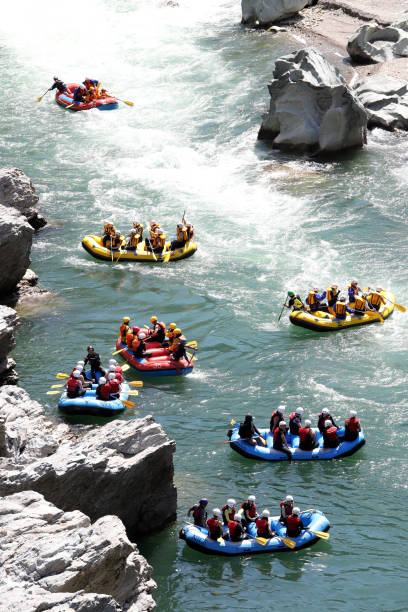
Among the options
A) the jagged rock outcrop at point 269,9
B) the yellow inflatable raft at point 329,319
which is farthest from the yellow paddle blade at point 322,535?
the jagged rock outcrop at point 269,9

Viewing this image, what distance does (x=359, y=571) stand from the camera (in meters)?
19.4

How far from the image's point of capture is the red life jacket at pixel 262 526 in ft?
65.5

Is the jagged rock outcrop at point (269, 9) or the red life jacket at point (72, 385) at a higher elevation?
the jagged rock outcrop at point (269, 9)

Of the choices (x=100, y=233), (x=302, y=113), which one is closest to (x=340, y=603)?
(x=100, y=233)

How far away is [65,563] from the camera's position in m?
13.8

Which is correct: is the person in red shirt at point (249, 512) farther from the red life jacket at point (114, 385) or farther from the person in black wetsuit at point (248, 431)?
the red life jacket at point (114, 385)

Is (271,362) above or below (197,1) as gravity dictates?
below

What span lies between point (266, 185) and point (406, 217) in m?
5.94

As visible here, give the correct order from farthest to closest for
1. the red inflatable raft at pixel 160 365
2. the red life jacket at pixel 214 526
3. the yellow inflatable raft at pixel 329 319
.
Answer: the yellow inflatable raft at pixel 329 319 < the red inflatable raft at pixel 160 365 < the red life jacket at pixel 214 526

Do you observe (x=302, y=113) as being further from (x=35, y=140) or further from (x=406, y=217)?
(x=35, y=140)

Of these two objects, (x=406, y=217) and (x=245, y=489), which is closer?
(x=245, y=489)

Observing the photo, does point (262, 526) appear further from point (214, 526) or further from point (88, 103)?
point (88, 103)

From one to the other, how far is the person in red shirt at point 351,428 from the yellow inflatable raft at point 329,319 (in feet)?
21.4

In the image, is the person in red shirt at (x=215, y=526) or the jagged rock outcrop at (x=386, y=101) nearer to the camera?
the person in red shirt at (x=215, y=526)
